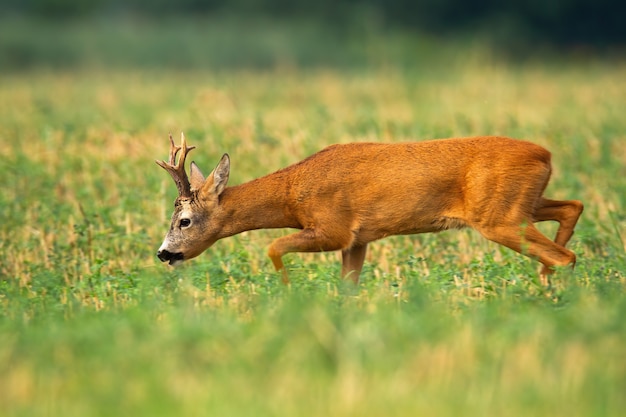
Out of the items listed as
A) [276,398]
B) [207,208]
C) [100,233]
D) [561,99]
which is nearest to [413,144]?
[207,208]

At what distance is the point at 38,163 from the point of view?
13523mm

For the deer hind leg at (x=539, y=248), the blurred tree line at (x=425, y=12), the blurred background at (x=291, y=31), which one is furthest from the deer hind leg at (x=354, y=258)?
the blurred tree line at (x=425, y=12)

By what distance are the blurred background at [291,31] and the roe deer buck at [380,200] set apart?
19.0 meters

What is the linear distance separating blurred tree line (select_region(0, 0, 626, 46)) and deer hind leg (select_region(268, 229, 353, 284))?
2892cm

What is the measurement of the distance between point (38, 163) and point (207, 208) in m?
5.03

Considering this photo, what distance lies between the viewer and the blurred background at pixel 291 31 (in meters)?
31.6

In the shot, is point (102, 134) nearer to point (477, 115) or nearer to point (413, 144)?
point (477, 115)

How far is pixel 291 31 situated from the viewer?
3612cm

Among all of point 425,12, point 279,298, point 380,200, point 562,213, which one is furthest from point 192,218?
point 425,12

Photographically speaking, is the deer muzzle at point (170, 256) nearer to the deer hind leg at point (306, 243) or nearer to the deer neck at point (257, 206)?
the deer neck at point (257, 206)

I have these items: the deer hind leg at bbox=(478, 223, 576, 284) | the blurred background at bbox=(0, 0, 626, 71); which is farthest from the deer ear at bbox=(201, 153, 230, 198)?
the blurred background at bbox=(0, 0, 626, 71)

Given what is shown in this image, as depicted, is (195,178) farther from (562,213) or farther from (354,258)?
(562,213)

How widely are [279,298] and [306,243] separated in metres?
1.28

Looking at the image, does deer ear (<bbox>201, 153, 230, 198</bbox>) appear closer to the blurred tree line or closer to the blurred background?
the blurred background
